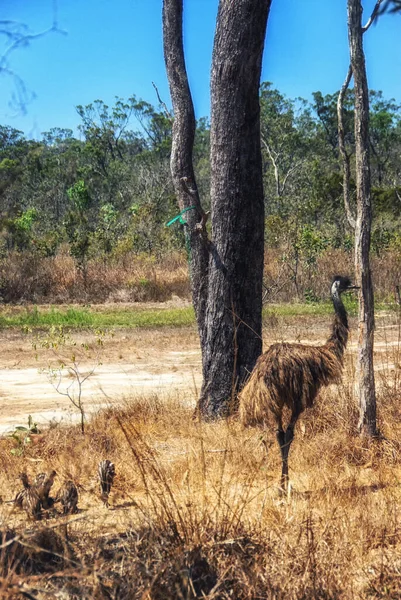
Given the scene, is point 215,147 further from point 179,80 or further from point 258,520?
point 258,520

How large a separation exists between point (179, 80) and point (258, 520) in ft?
17.5

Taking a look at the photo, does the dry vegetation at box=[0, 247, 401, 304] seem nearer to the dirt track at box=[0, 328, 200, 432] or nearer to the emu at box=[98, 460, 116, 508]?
the dirt track at box=[0, 328, 200, 432]

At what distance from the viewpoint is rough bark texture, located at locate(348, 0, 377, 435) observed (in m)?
6.24

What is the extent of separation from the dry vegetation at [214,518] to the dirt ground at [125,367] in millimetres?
698

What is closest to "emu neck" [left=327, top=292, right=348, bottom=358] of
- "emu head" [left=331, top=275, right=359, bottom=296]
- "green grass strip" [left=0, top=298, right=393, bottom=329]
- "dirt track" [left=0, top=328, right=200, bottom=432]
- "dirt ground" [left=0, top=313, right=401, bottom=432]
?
"emu head" [left=331, top=275, right=359, bottom=296]

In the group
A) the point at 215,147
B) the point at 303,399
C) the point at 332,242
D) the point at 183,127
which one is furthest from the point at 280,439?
the point at 332,242

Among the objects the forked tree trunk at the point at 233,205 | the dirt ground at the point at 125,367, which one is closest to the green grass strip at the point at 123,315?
the dirt ground at the point at 125,367

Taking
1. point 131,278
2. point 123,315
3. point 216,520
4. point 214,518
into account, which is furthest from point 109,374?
point 131,278

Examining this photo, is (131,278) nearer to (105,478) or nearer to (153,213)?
(153,213)

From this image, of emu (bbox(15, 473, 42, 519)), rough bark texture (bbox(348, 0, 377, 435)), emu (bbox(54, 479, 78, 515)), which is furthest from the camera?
rough bark texture (bbox(348, 0, 377, 435))

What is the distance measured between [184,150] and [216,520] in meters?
4.87

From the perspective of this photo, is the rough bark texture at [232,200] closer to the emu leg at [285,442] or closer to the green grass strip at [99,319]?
the emu leg at [285,442]

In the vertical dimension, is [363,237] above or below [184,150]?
below

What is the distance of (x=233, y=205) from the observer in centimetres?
719
